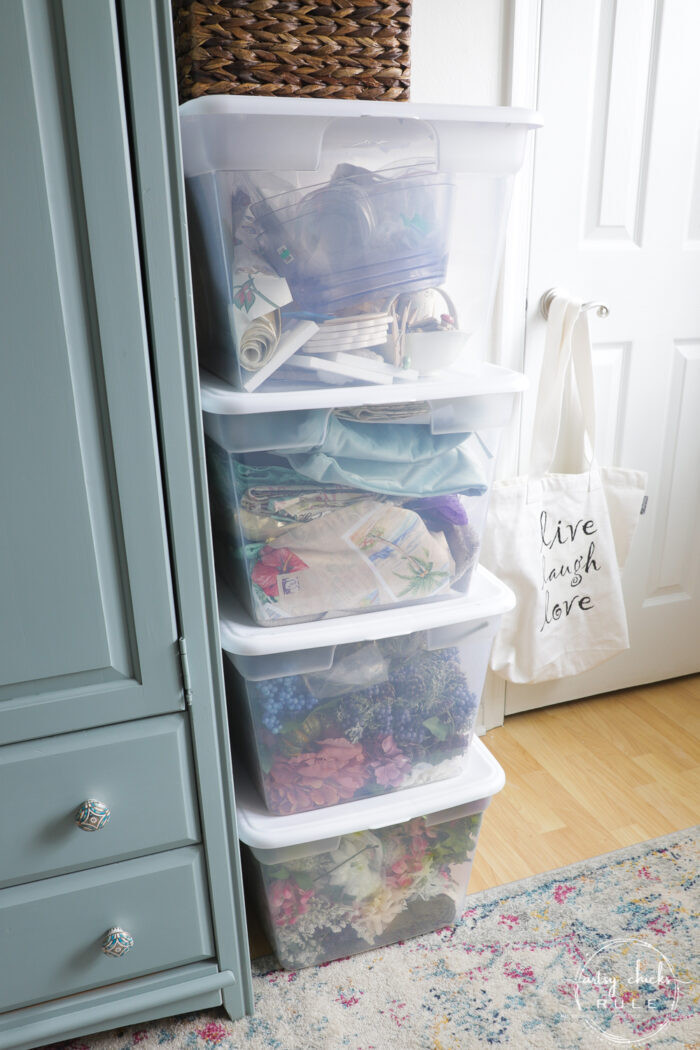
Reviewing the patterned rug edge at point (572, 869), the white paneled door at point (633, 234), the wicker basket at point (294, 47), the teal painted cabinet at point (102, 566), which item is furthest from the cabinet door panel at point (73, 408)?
the white paneled door at point (633, 234)

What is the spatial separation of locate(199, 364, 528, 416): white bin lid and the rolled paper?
4cm

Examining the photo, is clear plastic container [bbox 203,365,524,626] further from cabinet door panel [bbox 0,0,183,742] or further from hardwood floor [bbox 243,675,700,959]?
hardwood floor [bbox 243,675,700,959]

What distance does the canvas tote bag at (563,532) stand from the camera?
4.73 ft

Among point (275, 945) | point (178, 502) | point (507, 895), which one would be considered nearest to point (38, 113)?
point (178, 502)

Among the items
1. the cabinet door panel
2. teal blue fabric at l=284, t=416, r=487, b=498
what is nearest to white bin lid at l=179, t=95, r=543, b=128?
the cabinet door panel

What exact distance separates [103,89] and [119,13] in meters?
0.07

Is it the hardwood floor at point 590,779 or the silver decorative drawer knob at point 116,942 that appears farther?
the hardwood floor at point 590,779

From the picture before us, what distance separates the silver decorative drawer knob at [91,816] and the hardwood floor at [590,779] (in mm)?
695

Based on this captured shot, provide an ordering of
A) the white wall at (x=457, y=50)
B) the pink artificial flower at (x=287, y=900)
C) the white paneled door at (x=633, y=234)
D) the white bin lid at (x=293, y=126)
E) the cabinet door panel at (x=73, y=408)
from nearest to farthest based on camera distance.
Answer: the cabinet door panel at (x=73, y=408) < the white bin lid at (x=293, y=126) < the pink artificial flower at (x=287, y=900) < the white wall at (x=457, y=50) < the white paneled door at (x=633, y=234)

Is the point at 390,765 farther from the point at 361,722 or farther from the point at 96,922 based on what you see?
the point at 96,922

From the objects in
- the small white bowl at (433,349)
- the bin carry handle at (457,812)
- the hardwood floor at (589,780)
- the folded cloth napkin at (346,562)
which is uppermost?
the small white bowl at (433,349)

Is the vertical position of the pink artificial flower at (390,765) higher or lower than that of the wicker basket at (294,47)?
lower

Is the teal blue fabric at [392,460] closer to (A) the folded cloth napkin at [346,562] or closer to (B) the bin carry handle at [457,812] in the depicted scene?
(A) the folded cloth napkin at [346,562]

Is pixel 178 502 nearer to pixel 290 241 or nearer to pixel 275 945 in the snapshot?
pixel 290 241
